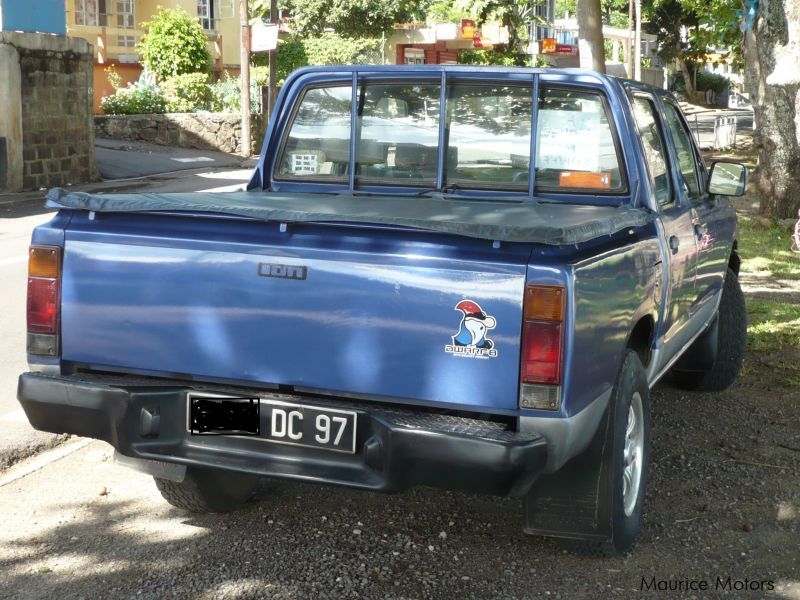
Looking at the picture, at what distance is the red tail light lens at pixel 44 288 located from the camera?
388 cm

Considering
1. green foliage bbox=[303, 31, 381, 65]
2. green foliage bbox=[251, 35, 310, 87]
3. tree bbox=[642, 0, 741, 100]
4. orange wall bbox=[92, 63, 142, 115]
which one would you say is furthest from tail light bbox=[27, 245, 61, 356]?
tree bbox=[642, 0, 741, 100]

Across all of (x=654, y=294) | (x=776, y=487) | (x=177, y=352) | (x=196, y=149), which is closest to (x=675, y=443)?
(x=776, y=487)

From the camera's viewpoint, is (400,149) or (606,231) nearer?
(606,231)

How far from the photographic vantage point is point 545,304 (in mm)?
3395

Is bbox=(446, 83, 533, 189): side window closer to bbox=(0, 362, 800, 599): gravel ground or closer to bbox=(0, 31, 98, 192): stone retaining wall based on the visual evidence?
bbox=(0, 362, 800, 599): gravel ground

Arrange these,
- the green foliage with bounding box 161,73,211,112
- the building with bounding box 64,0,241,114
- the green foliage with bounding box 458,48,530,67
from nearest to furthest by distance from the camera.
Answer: the green foliage with bounding box 161,73,211,112 < the building with bounding box 64,0,241,114 < the green foliage with bounding box 458,48,530,67

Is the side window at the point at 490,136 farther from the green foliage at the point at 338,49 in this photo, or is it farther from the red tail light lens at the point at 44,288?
the green foliage at the point at 338,49

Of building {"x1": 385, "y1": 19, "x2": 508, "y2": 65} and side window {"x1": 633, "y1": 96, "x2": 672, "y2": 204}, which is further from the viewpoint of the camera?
building {"x1": 385, "y1": 19, "x2": 508, "y2": 65}

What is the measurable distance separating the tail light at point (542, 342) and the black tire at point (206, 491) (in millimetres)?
1502

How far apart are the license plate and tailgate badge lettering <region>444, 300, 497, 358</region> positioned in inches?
17.0

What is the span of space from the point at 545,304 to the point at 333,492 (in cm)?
192

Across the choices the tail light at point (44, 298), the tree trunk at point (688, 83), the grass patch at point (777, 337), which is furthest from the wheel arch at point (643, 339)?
the tree trunk at point (688, 83)

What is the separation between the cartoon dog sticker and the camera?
11.2 ft

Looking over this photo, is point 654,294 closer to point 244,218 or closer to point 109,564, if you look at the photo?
point 244,218
